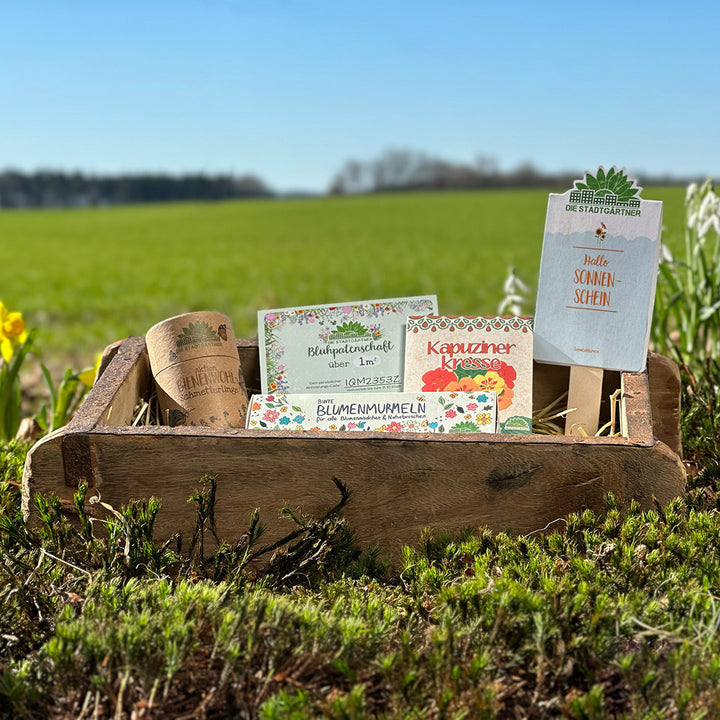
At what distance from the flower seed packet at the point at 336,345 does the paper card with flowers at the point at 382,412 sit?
30 centimetres

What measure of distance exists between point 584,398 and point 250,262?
64.5ft

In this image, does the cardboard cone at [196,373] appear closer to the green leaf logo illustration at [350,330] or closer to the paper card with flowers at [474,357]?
the green leaf logo illustration at [350,330]

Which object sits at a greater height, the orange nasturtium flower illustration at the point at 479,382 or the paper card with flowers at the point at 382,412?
the orange nasturtium flower illustration at the point at 479,382

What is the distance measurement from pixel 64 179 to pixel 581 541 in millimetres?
77176

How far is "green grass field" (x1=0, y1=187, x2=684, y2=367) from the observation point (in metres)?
11.8

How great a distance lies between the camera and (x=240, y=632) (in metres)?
1.36

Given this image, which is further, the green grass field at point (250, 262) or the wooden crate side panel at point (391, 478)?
the green grass field at point (250, 262)

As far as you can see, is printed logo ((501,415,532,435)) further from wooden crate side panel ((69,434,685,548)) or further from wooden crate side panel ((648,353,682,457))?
wooden crate side panel ((648,353,682,457))

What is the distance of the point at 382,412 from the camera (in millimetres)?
2189

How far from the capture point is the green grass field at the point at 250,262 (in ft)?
38.6

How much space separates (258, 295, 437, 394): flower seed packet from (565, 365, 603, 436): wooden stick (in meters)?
0.53

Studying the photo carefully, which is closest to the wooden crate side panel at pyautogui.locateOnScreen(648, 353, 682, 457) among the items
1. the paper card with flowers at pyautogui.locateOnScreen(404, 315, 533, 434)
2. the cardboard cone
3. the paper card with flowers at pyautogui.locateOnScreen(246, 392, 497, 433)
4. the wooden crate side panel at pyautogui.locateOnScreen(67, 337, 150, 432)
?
the paper card with flowers at pyautogui.locateOnScreen(404, 315, 533, 434)

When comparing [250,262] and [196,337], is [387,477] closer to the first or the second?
[196,337]

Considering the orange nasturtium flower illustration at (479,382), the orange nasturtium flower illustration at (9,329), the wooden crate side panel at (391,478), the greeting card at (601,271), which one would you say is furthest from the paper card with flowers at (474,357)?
the orange nasturtium flower illustration at (9,329)
